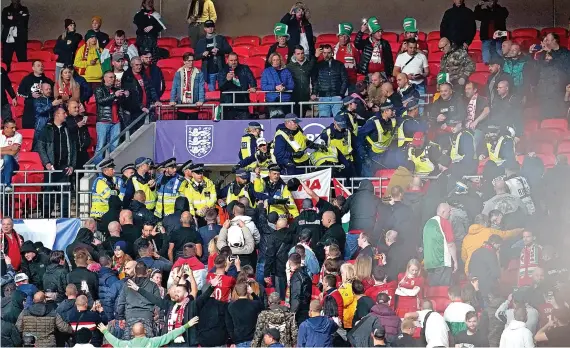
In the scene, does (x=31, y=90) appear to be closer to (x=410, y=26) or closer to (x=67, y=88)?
(x=67, y=88)

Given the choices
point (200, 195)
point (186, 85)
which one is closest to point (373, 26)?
point (186, 85)

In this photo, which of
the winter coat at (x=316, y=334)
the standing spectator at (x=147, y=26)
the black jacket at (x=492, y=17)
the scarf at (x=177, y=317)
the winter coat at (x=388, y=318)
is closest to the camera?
the winter coat at (x=316, y=334)

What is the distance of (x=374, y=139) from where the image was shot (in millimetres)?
22688

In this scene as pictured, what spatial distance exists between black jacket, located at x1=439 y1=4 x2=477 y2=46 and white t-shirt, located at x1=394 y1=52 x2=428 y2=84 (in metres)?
0.79

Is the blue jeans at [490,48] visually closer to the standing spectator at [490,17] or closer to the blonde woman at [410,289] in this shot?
the standing spectator at [490,17]

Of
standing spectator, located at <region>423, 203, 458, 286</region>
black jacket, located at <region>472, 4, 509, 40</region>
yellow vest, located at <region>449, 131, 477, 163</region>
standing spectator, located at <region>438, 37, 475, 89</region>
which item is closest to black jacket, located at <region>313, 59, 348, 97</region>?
standing spectator, located at <region>438, 37, 475, 89</region>

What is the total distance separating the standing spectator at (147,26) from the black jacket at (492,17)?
506cm

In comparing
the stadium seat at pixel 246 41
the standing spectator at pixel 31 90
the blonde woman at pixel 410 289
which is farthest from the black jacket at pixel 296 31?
the blonde woman at pixel 410 289

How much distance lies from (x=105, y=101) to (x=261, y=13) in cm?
538

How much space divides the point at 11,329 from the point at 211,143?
5.80 m

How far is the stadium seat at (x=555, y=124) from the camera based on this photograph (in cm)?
2344

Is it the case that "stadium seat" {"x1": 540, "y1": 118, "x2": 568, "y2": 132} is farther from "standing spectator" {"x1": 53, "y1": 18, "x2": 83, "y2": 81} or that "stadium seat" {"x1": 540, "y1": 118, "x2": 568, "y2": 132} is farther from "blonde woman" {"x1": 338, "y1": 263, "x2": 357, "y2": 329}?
"standing spectator" {"x1": 53, "y1": 18, "x2": 83, "y2": 81}

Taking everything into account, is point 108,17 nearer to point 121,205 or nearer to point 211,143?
point 211,143

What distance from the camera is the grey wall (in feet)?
91.5
